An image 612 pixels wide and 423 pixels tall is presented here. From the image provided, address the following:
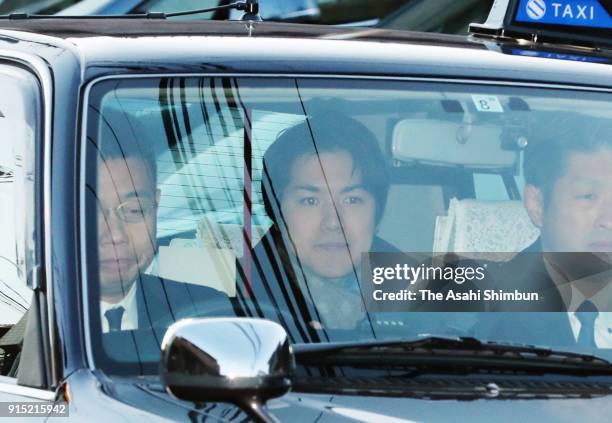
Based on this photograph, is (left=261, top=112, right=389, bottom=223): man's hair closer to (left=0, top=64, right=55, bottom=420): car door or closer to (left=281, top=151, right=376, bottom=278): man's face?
(left=281, top=151, right=376, bottom=278): man's face

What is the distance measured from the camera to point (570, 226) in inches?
129

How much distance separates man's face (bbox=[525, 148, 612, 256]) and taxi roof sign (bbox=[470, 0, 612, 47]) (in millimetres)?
608

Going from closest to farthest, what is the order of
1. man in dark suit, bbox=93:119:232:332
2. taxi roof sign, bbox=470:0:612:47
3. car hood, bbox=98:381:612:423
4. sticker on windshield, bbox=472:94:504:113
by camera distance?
car hood, bbox=98:381:612:423 → man in dark suit, bbox=93:119:232:332 → sticker on windshield, bbox=472:94:504:113 → taxi roof sign, bbox=470:0:612:47

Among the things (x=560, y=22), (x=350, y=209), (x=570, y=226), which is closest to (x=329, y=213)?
(x=350, y=209)

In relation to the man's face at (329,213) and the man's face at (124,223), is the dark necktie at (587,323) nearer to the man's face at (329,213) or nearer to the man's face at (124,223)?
the man's face at (329,213)

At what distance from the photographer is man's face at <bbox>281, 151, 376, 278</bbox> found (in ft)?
9.94

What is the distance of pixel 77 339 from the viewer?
2.71 m

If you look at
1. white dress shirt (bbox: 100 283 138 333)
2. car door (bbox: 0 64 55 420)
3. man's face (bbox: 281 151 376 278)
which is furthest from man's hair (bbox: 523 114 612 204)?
car door (bbox: 0 64 55 420)

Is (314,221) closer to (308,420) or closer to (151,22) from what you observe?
(308,420)

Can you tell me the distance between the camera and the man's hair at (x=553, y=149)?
3.28 m

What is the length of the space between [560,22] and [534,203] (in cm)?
76

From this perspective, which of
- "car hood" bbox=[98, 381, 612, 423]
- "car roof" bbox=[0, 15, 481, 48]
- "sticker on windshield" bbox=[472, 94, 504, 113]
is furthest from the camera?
"car roof" bbox=[0, 15, 481, 48]

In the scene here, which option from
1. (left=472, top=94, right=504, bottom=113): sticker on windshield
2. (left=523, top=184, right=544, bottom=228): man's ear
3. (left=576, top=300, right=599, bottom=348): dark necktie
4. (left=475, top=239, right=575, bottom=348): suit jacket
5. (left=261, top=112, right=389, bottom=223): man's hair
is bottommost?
(left=576, top=300, right=599, bottom=348): dark necktie

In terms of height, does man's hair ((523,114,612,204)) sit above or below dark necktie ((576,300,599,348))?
above
